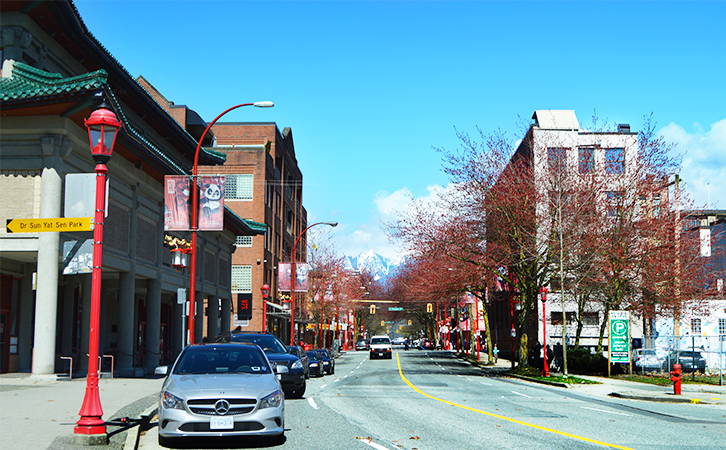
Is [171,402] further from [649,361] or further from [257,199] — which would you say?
[257,199]

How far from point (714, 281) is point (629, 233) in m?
9.88

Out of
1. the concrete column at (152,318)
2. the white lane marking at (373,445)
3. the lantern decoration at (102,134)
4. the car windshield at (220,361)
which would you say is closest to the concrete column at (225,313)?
the concrete column at (152,318)

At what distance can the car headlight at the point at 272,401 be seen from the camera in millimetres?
10539

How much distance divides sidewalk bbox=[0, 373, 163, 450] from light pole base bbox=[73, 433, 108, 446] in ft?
0.34

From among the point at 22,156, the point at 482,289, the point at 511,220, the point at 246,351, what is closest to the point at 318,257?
the point at 482,289

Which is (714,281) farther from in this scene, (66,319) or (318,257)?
(318,257)

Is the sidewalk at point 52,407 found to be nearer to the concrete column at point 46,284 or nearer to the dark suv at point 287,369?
the concrete column at point 46,284

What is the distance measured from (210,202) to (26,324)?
26.2 feet

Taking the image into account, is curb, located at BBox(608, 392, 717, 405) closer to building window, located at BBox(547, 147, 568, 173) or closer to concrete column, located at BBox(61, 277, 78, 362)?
building window, located at BBox(547, 147, 568, 173)

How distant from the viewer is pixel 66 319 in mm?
27734

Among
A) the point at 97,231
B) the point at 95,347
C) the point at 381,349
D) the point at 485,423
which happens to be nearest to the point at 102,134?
the point at 97,231

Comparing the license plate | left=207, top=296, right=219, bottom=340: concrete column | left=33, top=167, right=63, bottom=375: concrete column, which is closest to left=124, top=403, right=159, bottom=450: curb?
the license plate

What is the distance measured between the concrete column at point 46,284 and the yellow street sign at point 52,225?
10949 millimetres

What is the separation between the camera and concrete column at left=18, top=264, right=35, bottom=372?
23.8 meters
